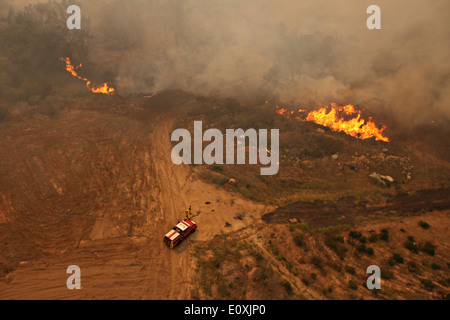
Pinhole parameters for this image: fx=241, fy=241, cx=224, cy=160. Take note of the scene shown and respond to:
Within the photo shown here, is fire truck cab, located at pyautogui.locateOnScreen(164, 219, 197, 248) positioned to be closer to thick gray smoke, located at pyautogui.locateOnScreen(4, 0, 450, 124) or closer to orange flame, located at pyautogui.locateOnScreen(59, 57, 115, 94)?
thick gray smoke, located at pyautogui.locateOnScreen(4, 0, 450, 124)

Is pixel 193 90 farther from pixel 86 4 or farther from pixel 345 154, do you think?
pixel 86 4

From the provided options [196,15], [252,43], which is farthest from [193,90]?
[196,15]

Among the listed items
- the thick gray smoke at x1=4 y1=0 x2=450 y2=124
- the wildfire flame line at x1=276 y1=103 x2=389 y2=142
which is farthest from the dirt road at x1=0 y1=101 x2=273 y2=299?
the thick gray smoke at x1=4 y1=0 x2=450 y2=124

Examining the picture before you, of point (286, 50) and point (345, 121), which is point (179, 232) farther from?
point (286, 50)

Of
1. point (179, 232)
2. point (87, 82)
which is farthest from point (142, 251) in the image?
point (87, 82)

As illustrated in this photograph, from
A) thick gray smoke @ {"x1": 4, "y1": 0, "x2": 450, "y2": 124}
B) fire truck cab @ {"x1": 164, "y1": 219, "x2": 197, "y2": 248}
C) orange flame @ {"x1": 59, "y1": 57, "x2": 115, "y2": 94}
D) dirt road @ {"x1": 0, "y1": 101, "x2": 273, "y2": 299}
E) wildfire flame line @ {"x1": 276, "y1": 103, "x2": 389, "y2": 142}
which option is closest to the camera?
dirt road @ {"x1": 0, "y1": 101, "x2": 273, "y2": 299}

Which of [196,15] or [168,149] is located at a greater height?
[196,15]

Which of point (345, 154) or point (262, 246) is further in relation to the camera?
point (345, 154)
